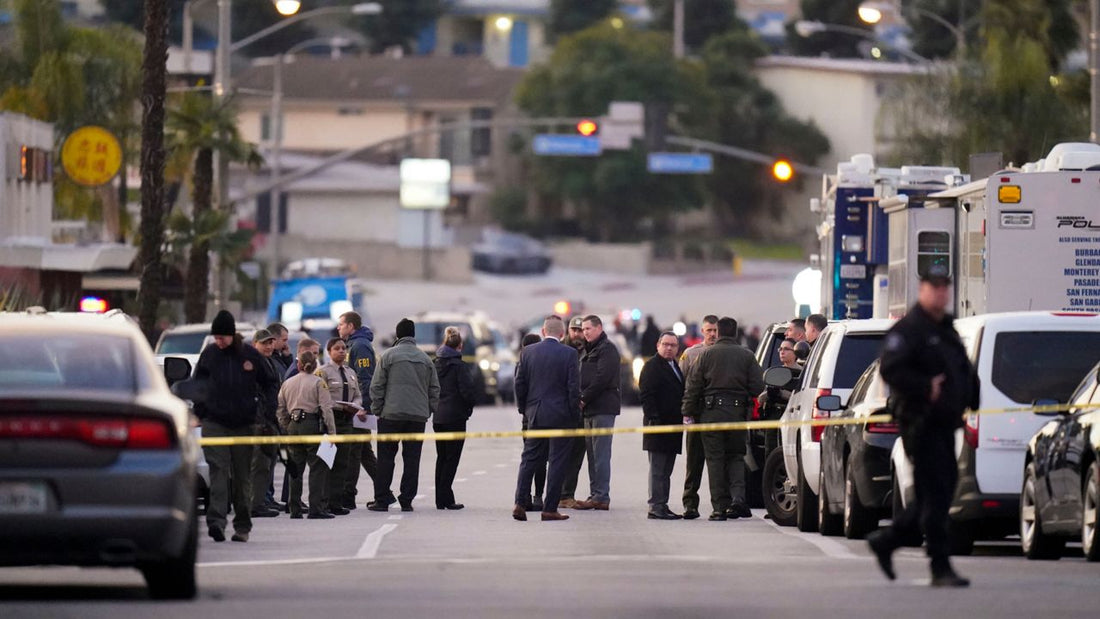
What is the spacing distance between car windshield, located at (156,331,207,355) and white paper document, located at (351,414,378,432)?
25.3ft

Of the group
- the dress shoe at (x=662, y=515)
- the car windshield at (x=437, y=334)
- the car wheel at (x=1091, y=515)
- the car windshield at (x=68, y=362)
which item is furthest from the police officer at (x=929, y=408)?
the car windshield at (x=437, y=334)

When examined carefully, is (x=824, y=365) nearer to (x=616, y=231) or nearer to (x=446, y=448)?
(x=446, y=448)

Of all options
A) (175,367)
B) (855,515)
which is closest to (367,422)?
(175,367)

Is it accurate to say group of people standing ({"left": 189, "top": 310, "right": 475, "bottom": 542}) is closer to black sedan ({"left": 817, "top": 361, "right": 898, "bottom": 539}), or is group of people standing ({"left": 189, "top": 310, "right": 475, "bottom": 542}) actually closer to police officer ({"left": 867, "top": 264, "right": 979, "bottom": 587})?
black sedan ({"left": 817, "top": 361, "right": 898, "bottom": 539})

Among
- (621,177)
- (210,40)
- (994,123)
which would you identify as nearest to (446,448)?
(994,123)

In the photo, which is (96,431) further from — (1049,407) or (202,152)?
(202,152)

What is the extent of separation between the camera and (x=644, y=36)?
97.8 meters

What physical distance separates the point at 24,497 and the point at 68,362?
1.07 m

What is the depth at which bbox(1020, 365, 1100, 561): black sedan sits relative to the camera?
14.4 metres

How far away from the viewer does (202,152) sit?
43.4 meters

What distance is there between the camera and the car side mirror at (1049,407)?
15.5 m

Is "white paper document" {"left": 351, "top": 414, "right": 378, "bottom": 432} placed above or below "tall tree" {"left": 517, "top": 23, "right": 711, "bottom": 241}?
below

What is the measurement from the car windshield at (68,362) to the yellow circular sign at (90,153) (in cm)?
→ 3174

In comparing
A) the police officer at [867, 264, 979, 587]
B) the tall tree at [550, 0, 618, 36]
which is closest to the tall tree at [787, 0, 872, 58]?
the tall tree at [550, 0, 618, 36]
